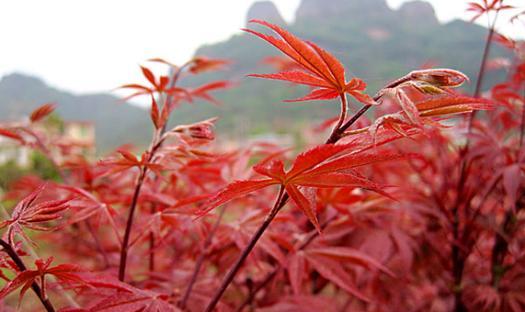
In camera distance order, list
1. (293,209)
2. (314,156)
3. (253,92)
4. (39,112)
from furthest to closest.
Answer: (253,92) → (293,209) → (39,112) → (314,156)

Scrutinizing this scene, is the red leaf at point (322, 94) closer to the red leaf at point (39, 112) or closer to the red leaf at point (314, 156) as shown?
the red leaf at point (314, 156)

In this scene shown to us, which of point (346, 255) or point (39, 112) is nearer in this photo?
point (346, 255)

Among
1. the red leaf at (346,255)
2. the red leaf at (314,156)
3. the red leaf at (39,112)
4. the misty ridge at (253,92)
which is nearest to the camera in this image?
the red leaf at (314,156)

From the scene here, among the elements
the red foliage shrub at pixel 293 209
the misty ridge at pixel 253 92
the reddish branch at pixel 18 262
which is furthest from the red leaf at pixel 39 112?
the misty ridge at pixel 253 92

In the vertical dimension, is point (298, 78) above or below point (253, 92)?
below

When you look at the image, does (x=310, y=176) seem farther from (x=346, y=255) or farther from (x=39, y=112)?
(x=39, y=112)

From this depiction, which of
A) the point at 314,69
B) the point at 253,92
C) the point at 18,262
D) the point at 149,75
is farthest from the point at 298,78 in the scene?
the point at 253,92

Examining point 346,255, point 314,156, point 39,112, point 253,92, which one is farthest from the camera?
point 253,92

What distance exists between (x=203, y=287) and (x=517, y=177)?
612 mm

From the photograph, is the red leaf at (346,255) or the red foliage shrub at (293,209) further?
the red leaf at (346,255)

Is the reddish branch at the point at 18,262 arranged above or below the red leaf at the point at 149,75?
below

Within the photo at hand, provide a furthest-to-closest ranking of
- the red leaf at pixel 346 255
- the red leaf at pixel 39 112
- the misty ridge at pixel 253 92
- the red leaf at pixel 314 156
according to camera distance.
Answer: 1. the misty ridge at pixel 253 92
2. the red leaf at pixel 39 112
3. the red leaf at pixel 346 255
4. the red leaf at pixel 314 156

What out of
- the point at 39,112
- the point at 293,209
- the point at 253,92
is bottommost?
the point at 293,209

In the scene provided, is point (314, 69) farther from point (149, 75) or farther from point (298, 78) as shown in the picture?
point (149, 75)
